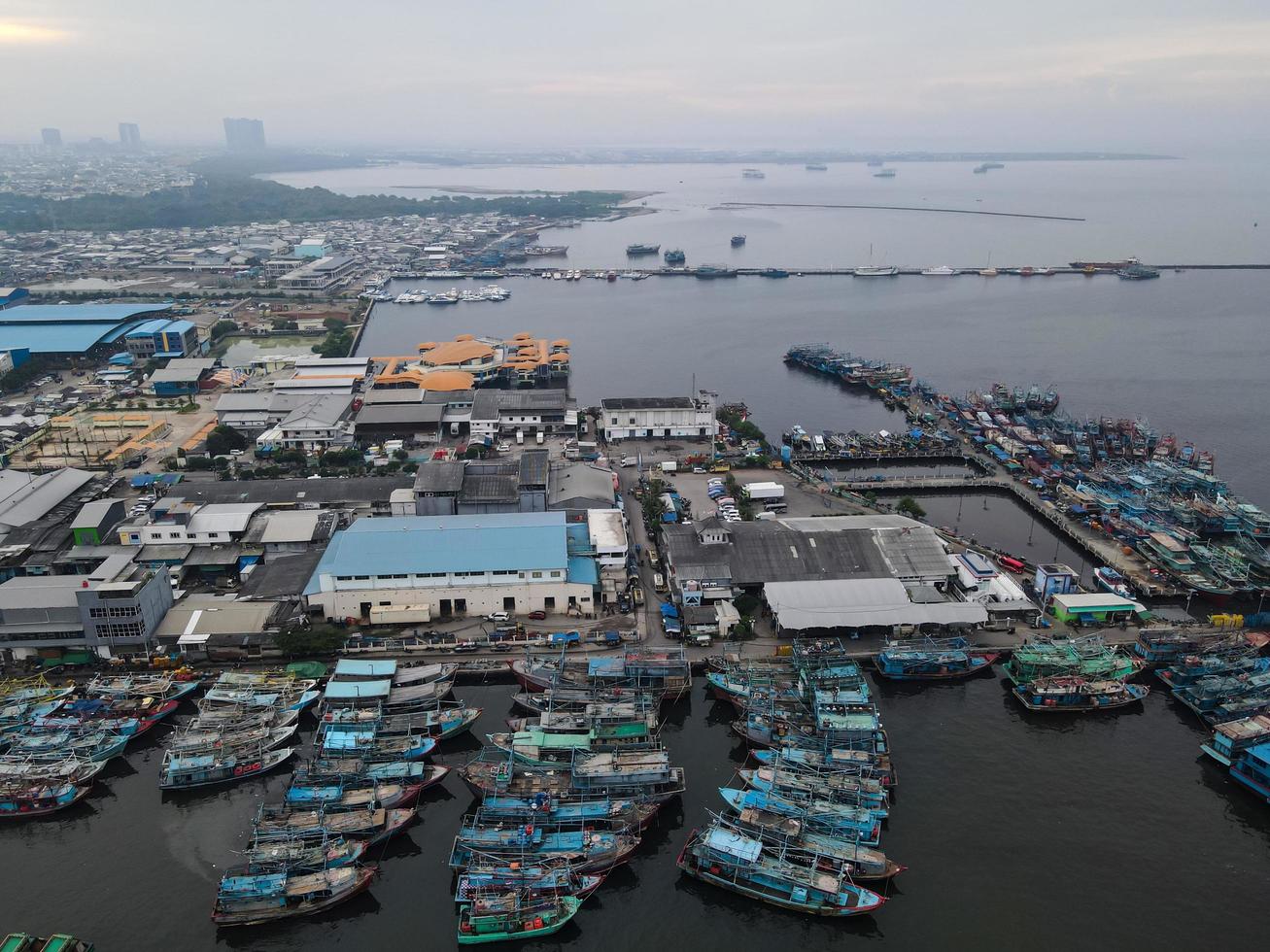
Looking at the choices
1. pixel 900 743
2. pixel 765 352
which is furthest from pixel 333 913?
pixel 765 352

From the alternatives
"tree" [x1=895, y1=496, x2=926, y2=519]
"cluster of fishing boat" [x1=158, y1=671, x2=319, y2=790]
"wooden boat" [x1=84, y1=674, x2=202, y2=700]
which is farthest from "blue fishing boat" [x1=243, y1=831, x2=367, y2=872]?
"tree" [x1=895, y1=496, x2=926, y2=519]

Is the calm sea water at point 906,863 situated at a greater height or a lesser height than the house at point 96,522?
lesser

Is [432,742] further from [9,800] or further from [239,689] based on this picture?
[9,800]

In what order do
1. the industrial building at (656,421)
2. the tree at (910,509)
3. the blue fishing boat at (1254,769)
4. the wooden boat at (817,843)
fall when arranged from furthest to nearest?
the industrial building at (656,421) < the tree at (910,509) < the blue fishing boat at (1254,769) < the wooden boat at (817,843)

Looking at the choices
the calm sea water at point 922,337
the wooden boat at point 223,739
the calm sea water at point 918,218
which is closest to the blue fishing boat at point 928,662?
the wooden boat at point 223,739

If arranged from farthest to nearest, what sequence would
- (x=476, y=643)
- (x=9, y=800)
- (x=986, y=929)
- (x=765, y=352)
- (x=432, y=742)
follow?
1. (x=765, y=352)
2. (x=476, y=643)
3. (x=432, y=742)
4. (x=9, y=800)
5. (x=986, y=929)

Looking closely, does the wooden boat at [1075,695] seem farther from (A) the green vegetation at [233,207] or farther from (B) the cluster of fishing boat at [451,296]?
(A) the green vegetation at [233,207]
